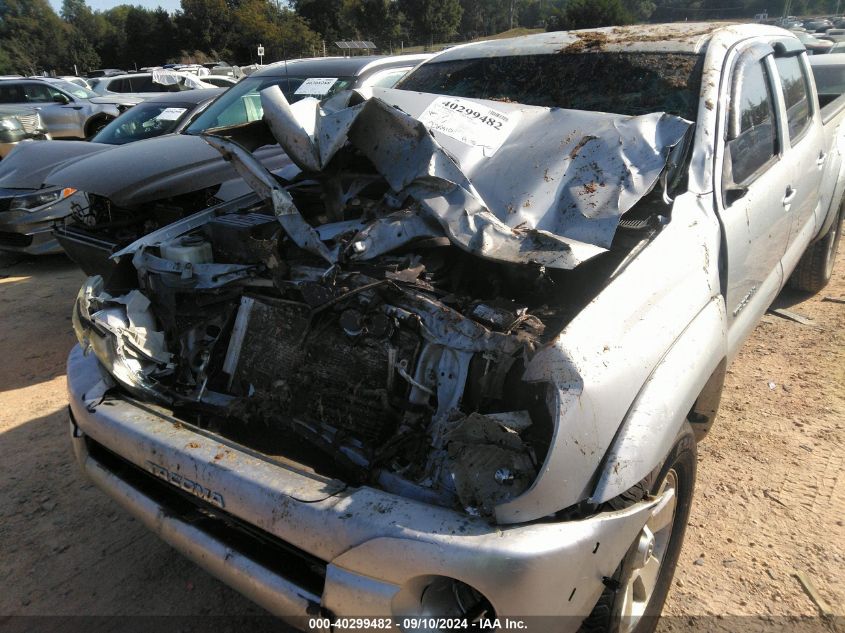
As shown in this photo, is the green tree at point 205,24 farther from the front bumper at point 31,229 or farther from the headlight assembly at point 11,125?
the front bumper at point 31,229

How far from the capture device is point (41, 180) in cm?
597

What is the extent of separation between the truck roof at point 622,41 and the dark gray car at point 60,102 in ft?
30.7

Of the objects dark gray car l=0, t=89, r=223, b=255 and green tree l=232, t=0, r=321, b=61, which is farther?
green tree l=232, t=0, r=321, b=61

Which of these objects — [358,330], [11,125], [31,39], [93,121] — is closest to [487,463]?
[358,330]

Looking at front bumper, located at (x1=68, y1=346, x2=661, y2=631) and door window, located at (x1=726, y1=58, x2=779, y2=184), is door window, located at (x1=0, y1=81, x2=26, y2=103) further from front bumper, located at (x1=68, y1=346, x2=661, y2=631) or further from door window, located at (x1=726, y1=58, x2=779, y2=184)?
door window, located at (x1=726, y1=58, x2=779, y2=184)

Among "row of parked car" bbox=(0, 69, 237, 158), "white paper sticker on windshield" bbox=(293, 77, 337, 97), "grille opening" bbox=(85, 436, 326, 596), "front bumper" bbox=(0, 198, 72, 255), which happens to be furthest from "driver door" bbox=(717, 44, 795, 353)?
"row of parked car" bbox=(0, 69, 237, 158)

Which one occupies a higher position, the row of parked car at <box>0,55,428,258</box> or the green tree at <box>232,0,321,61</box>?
the green tree at <box>232,0,321,61</box>

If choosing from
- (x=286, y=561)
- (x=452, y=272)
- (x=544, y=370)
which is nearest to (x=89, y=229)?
(x=452, y=272)

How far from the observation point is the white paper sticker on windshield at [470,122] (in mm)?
2779

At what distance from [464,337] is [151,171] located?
11.4 ft

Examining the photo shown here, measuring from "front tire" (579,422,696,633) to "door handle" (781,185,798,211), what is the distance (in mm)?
1605

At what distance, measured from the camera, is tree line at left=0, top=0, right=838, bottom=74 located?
4078cm

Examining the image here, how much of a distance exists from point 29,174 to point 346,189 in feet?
15.5

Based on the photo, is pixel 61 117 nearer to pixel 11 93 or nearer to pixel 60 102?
pixel 60 102
